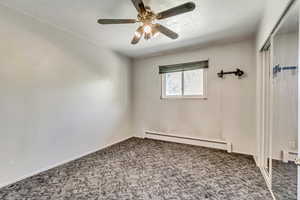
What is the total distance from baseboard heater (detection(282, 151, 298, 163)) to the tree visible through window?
71.8 inches

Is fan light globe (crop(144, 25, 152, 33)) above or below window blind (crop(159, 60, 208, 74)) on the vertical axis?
above

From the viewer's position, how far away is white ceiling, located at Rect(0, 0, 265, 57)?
1.69 metres

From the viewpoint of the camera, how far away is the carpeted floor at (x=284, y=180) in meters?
1.15

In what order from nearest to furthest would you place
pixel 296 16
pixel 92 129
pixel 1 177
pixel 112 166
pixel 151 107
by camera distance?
pixel 296 16 → pixel 1 177 → pixel 112 166 → pixel 92 129 → pixel 151 107

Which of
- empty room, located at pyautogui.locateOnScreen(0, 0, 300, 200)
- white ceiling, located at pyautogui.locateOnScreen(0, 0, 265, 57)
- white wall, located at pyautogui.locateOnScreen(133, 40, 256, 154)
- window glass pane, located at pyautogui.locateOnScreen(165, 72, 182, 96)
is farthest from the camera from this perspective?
window glass pane, located at pyautogui.locateOnScreen(165, 72, 182, 96)

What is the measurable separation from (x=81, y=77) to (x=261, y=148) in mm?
3150

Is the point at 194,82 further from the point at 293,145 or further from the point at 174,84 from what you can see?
the point at 293,145

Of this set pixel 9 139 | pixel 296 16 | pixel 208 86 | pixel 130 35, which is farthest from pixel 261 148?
pixel 9 139

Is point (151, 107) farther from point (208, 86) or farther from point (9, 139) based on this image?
point (9, 139)

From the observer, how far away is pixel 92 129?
285 cm

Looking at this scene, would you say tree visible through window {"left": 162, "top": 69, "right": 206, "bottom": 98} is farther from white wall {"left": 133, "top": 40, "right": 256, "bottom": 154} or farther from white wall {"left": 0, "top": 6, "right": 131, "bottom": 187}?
white wall {"left": 0, "top": 6, "right": 131, "bottom": 187}

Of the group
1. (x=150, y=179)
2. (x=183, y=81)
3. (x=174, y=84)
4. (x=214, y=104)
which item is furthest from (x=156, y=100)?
(x=150, y=179)

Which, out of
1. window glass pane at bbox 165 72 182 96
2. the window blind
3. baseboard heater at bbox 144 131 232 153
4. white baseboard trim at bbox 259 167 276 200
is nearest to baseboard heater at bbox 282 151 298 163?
white baseboard trim at bbox 259 167 276 200

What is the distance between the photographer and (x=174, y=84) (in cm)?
349
